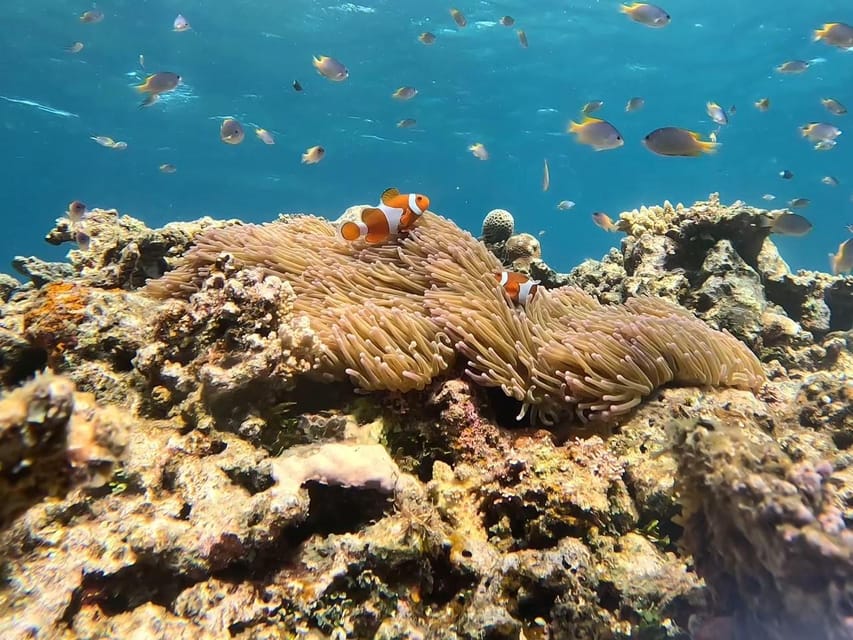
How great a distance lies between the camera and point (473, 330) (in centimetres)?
309

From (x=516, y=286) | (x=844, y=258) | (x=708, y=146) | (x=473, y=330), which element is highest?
(x=844, y=258)

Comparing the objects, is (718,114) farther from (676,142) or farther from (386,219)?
(386,219)

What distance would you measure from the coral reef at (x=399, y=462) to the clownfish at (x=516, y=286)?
98 mm

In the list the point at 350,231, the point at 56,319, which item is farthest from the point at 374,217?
the point at 56,319

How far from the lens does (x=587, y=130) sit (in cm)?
669

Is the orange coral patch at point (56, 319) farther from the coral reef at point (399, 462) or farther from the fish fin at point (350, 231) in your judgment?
the fish fin at point (350, 231)

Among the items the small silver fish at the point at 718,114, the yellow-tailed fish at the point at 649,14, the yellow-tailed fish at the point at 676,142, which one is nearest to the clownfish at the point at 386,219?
the yellow-tailed fish at the point at 676,142

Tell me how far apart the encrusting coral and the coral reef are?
18mm

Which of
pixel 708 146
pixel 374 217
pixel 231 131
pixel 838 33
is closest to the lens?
pixel 374 217

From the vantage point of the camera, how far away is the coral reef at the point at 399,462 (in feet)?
6.10

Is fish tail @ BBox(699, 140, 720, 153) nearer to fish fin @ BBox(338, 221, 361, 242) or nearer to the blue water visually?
fish fin @ BBox(338, 221, 361, 242)

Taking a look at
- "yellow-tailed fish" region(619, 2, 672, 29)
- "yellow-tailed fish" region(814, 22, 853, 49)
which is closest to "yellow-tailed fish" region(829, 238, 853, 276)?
"yellow-tailed fish" region(814, 22, 853, 49)

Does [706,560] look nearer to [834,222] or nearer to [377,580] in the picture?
[377,580]

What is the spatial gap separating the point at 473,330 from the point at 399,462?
0.88m
